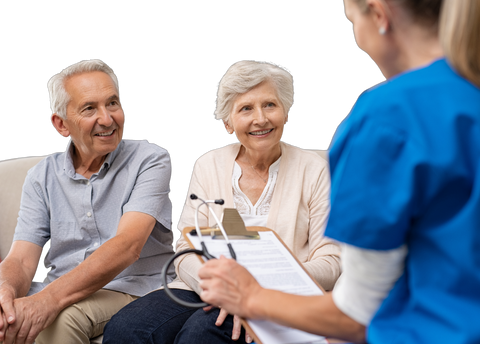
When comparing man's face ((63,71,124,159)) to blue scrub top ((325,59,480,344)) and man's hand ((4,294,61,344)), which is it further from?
blue scrub top ((325,59,480,344))

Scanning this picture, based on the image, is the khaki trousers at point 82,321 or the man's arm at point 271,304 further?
the khaki trousers at point 82,321

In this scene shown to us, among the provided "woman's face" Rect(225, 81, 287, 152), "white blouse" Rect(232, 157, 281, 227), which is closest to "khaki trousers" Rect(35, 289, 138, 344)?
"white blouse" Rect(232, 157, 281, 227)

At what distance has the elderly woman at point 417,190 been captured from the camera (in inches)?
27.0

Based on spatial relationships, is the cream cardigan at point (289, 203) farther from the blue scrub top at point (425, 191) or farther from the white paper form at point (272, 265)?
the blue scrub top at point (425, 191)

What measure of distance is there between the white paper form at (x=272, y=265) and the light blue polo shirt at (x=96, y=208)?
875mm

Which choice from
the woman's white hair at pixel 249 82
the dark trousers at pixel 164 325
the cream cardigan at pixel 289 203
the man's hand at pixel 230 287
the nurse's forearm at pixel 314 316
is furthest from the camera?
the woman's white hair at pixel 249 82

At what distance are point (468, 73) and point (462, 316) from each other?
375mm

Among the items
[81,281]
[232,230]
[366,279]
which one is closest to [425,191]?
[366,279]

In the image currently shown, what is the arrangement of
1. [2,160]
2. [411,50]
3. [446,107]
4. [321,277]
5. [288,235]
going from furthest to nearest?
[2,160], [288,235], [321,277], [411,50], [446,107]

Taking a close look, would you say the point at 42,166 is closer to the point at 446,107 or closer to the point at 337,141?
the point at 337,141

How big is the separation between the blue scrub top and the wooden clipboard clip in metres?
0.57

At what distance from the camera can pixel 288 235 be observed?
192 cm

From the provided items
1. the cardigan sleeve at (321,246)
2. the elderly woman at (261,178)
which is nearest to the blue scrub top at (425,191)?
the cardigan sleeve at (321,246)

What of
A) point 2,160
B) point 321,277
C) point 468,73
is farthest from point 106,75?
point 468,73
